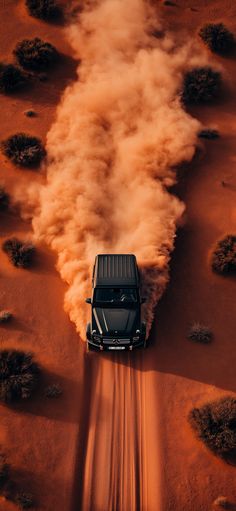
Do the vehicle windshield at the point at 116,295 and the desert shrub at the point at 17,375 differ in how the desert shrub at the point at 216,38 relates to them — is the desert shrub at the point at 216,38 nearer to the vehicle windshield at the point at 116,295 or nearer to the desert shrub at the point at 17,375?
the vehicle windshield at the point at 116,295

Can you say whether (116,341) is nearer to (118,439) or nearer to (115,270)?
(115,270)

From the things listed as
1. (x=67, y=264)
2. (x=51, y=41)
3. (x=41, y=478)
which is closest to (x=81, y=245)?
(x=67, y=264)

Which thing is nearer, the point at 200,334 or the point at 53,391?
the point at 53,391

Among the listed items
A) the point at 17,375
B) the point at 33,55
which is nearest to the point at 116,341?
the point at 17,375

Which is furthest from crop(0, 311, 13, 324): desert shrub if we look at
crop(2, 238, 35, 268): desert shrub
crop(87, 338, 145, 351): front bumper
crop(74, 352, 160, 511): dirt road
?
crop(87, 338, 145, 351): front bumper

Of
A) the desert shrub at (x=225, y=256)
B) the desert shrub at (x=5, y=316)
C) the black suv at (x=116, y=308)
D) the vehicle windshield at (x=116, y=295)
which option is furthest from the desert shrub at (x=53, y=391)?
the desert shrub at (x=225, y=256)

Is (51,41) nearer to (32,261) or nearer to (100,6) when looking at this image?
(100,6)
